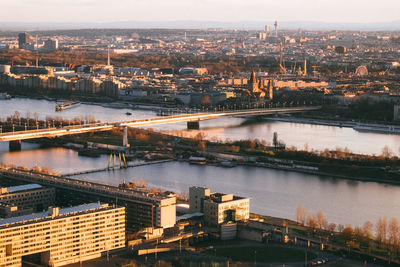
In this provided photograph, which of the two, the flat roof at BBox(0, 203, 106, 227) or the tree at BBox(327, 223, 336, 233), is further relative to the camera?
the tree at BBox(327, 223, 336, 233)

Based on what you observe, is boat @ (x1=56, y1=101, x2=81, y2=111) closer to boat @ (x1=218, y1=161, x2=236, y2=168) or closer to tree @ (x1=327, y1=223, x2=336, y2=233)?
boat @ (x1=218, y1=161, x2=236, y2=168)

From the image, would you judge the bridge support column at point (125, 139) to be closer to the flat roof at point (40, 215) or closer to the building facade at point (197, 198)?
the building facade at point (197, 198)

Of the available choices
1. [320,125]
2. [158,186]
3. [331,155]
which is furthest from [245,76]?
[158,186]

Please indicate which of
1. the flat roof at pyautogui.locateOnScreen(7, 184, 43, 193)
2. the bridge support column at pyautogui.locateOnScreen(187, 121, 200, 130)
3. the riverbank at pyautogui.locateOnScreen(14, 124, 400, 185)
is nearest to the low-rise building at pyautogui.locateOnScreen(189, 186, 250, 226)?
the flat roof at pyautogui.locateOnScreen(7, 184, 43, 193)

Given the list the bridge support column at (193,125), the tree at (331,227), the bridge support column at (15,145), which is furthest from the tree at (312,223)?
the bridge support column at (193,125)

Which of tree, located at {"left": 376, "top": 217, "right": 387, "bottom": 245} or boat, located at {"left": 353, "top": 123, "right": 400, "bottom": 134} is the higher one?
tree, located at {"left": 376, "top": 217, "right": 387, "bottom": 245}

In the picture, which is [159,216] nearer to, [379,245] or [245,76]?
[379,245]
